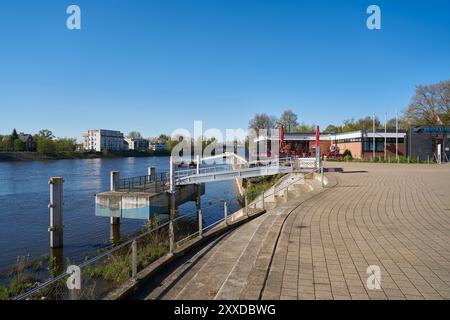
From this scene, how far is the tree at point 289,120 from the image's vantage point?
259 feet

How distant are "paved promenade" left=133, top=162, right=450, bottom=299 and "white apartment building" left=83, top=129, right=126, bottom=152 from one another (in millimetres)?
139877

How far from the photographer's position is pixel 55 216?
14297 mm

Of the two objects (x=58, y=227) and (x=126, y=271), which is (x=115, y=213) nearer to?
(x=58, y=227)

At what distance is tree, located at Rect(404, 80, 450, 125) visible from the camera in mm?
50906

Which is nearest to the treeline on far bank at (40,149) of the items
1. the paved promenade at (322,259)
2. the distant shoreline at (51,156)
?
the distant shoreline at (51,156)

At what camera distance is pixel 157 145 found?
162 meters

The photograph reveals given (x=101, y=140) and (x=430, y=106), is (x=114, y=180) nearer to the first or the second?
(x=430, y=106)

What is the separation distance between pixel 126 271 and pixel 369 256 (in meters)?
4.62

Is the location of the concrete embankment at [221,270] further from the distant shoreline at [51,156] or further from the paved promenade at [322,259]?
the distant shoreline at [51,156]

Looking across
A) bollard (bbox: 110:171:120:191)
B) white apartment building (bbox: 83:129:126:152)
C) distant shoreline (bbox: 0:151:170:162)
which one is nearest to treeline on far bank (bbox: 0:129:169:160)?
distant shoreline (bbox: 0:151:170:162)

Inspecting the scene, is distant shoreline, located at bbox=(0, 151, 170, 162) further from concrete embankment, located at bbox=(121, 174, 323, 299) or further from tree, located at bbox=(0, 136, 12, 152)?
concrete embankment, located at bbox=(121, 174, 323, 299)

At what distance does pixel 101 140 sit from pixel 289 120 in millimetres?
95288

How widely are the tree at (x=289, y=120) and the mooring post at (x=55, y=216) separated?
68.6 meters
